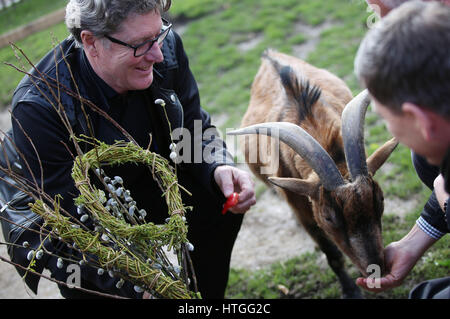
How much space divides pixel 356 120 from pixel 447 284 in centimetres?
152

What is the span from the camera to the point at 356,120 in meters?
3.21

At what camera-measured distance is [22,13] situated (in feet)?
38.4

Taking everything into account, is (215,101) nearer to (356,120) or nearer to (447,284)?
(356,120)

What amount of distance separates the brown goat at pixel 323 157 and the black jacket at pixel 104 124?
0.42 meters

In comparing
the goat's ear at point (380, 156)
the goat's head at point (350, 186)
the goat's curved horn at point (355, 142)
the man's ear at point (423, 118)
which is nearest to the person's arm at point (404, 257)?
the goat's head at point (350, 186)

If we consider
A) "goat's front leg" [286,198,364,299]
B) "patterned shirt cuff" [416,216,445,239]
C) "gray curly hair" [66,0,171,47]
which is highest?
"gray curly hair" [66,0,171,47]

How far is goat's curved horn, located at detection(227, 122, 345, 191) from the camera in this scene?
10.5 feet

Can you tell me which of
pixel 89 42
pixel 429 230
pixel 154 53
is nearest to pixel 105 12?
pixel 89 42

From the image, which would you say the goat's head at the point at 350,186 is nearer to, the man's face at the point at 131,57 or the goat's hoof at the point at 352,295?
the man's face at the point at 131,57

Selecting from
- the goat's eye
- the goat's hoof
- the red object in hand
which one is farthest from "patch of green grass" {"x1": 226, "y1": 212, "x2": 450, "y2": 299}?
the red object in hand

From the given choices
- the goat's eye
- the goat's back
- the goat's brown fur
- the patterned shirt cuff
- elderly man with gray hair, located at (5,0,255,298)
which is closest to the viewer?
the patterned shirt cuff

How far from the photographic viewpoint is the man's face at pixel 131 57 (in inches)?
107

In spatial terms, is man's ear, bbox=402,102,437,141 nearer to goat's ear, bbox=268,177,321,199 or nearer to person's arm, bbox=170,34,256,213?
person's arm, bbox=170,34,256,213
